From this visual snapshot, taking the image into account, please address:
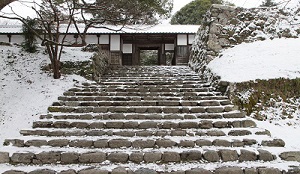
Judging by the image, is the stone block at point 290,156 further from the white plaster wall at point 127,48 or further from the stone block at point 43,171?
the white plaster wall at point 127,48

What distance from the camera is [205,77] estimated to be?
712 cm

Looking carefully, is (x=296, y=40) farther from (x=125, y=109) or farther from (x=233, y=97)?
(x=125, y=109)

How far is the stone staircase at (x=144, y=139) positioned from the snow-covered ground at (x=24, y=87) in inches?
19.5

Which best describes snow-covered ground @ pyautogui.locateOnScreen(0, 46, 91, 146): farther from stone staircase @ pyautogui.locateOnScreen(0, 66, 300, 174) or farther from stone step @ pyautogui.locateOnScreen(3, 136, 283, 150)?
stone step @ pyautogui.locateOnScreen(3, 136, 283, 150)

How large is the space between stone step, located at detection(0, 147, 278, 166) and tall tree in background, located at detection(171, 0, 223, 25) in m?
17.4

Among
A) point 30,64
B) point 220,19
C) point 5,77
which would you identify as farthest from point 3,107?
point 220,19

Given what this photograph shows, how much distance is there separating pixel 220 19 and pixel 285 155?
5473 millimetres

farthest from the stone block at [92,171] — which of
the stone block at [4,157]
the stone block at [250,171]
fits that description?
the stone block at [250,171]

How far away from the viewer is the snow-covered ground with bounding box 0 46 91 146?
16.4 feet

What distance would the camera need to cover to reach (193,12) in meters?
20.3

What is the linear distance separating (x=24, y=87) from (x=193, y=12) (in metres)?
16.9

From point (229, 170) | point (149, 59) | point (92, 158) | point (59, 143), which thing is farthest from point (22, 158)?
point (149, 59)

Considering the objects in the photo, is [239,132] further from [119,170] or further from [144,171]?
[119,170]

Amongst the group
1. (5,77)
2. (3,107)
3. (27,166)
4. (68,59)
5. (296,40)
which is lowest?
(27,166)
